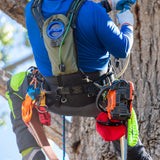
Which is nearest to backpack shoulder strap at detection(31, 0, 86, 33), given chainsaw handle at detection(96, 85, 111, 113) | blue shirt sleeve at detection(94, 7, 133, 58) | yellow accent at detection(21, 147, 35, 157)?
blue shirt sleeve at detection(94, 7, 133, 58)

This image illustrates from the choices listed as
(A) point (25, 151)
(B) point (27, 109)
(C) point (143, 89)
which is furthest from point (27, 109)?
(C) point (143, 89)

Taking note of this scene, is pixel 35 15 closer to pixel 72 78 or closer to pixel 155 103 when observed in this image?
pixel 72 78

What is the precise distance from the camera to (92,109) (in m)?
2.84

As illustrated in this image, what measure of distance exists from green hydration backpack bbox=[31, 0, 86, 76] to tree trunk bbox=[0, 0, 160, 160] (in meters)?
1.28

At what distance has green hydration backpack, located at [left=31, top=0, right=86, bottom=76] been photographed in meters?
2.51

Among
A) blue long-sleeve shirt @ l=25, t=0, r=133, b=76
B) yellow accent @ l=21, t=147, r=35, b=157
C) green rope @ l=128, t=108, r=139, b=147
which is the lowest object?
yellow accent @ l=21, t=147, r=35, b=157

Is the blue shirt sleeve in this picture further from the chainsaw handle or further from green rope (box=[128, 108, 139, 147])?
green rope (box=[128, 108, 139, 147])

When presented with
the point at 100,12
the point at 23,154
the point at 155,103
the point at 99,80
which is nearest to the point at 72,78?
the point at 99,80

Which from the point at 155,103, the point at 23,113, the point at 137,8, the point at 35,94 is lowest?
the point at 155,103

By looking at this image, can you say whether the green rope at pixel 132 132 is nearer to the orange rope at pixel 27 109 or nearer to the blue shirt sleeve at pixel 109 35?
the blue shirt sleeve at pixel 109 35

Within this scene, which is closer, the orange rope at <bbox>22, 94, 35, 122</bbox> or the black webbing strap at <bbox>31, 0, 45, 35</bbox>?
the black webbing strap at <bbox>31, 0, 45, 35</bbox>

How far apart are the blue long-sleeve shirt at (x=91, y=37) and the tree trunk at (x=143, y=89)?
1.00 metres

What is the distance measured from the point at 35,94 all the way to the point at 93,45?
0.61 metres

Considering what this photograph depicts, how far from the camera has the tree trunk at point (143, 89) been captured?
353 cm
